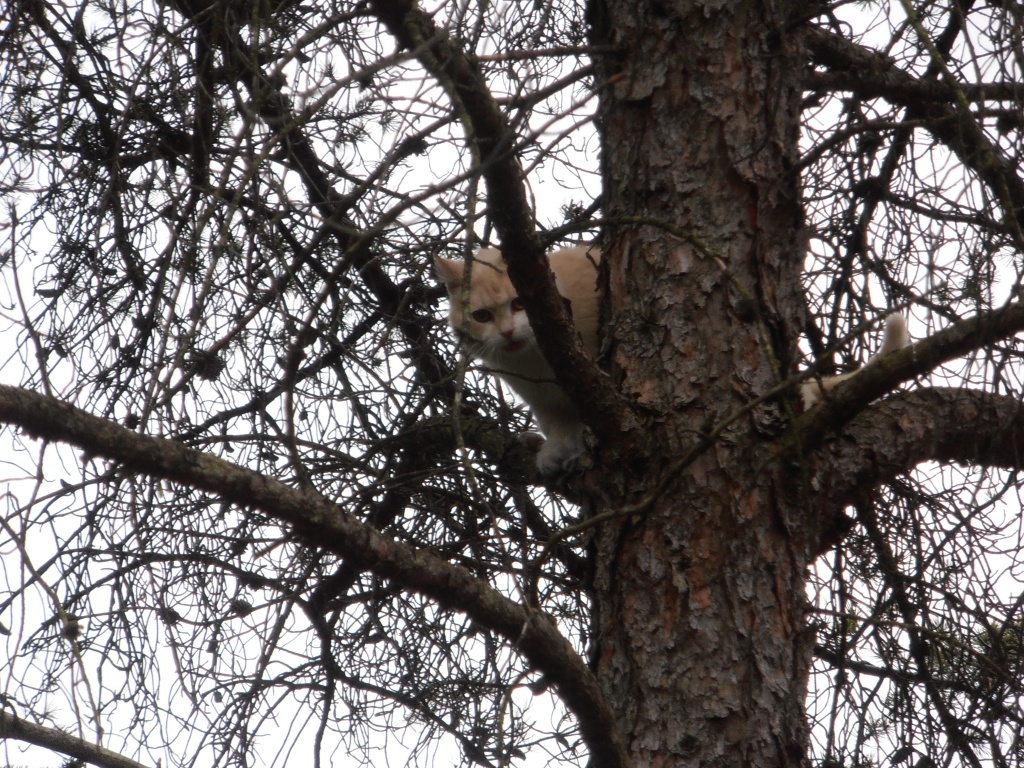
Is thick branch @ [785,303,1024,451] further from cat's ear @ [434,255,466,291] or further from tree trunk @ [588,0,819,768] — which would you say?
cat's ear @ [434,255,466,291]

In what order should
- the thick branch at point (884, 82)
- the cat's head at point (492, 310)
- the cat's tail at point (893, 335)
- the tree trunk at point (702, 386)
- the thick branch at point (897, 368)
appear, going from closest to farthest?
the thick branch at point (897, 368), the tree trunk at point (702, 386), the thick branch at point (884, 82), the cat's tail at point (893, 335), the cat's head at point (492, 310)

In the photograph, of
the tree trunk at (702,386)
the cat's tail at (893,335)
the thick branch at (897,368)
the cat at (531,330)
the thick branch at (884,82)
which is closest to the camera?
the thick branch at (897,368)

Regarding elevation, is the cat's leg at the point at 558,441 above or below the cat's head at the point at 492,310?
below

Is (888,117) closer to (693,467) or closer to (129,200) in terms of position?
(693,467)

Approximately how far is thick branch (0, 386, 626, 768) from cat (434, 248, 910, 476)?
1.29 meters

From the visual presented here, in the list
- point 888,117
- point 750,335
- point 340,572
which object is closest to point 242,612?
point 340,572

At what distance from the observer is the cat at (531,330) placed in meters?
3.62

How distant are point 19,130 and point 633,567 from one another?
6.56 feet

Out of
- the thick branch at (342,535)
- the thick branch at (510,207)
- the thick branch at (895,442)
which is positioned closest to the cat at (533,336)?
the thick branch at (895,442)

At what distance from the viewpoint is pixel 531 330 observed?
3.54 meters

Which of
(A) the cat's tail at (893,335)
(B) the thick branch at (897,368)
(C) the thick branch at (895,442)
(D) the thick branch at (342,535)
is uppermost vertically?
(A) the cat's tail at (893,335)

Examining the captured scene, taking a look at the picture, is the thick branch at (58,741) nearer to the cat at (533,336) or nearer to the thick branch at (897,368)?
the cat at (533,336)

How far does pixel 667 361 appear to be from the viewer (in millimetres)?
2564

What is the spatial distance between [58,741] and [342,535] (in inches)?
46.3
